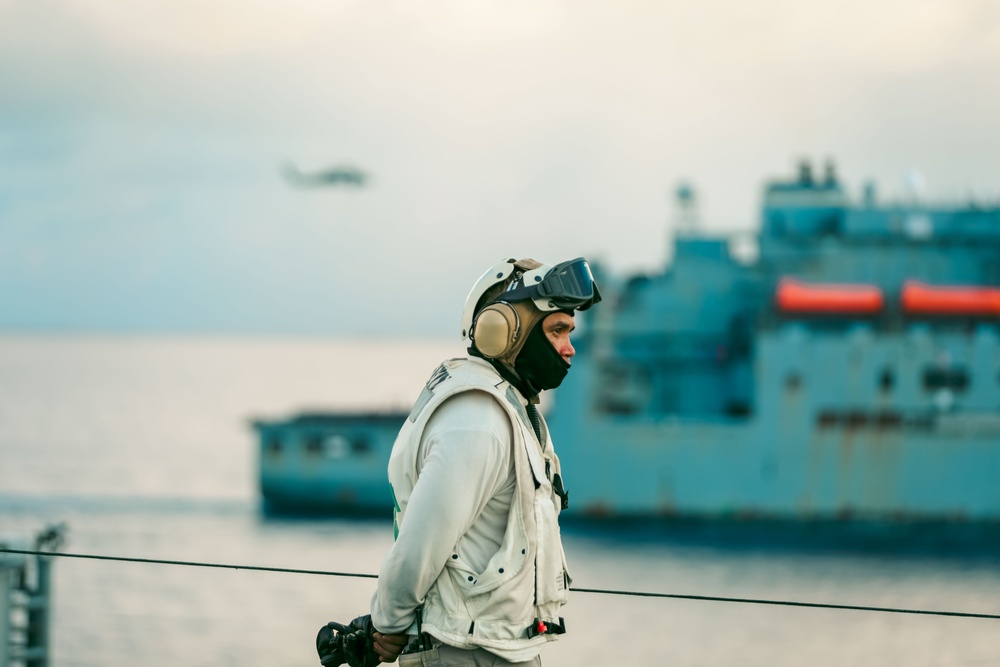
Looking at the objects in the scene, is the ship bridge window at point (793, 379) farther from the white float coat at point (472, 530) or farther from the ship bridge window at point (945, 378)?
the white float coat at point (472, 530)

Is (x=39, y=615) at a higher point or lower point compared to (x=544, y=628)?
lower

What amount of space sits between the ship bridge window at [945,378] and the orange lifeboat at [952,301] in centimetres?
197

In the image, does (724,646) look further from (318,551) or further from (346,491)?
(346,491)

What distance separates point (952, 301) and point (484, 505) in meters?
36.4

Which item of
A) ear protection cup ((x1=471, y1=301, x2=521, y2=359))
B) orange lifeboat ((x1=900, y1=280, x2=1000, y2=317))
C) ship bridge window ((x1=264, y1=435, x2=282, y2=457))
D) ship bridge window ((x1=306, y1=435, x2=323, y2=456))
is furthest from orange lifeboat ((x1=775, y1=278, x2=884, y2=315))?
ear protection cup ((x1=471, y1=301, x2=521, y2=359))

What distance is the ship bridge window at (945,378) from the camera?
119ft

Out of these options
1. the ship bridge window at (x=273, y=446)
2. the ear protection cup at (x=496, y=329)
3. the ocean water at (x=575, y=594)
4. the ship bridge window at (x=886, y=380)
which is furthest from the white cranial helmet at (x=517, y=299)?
the ship bridge window at (x=273, y=446)

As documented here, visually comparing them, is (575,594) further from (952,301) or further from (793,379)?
(952,301)

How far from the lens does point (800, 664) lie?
24.3m

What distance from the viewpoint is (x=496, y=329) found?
3.70 metres

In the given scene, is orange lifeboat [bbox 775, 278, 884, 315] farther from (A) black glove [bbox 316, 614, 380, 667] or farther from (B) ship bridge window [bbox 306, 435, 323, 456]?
(A) black glove [bbox 316, 614, 380, 667]

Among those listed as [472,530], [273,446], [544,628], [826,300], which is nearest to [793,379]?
[826,300]

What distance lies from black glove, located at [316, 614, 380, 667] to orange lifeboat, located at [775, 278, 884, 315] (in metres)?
34.7

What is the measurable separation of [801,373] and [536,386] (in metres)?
33.6
